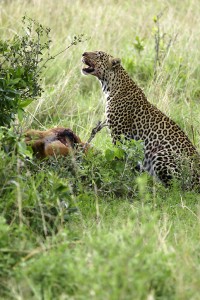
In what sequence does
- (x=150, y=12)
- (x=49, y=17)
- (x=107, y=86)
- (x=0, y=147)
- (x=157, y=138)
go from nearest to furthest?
1. (x=0, y=147)
2. (x=157, y=138)
3. (x=107, y=86)
4. (x=49, y=17)
5. (x=150, y=12)

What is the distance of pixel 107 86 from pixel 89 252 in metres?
4.03

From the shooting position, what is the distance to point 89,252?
4957 mm

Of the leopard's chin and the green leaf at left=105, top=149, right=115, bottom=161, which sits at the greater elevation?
the leopard's chin

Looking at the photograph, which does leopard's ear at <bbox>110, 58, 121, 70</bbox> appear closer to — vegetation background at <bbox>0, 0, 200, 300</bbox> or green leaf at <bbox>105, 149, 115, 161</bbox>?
vegetation background at <bbox>0, 0, 200, 300</bbox>

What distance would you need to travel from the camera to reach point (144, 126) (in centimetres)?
827

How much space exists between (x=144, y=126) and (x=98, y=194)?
1.38 m

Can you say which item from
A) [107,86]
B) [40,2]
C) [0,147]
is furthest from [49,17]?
[0,147]

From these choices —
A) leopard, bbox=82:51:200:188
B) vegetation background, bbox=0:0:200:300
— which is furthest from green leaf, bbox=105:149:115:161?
leopard, bbox=82:51:200:188

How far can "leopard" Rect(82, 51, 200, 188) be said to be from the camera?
788 centimetres

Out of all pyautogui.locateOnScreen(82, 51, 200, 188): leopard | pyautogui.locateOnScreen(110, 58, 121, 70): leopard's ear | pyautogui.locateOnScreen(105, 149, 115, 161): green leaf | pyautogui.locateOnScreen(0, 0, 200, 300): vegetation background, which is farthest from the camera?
pyautogui.locateOnScreen(110, 58, 121, 70): leopard's ear

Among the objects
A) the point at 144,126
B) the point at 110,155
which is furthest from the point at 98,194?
the point at 144,126

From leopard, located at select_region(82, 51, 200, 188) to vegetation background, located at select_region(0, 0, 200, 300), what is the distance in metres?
0.32

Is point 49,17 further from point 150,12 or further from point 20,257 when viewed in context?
point 20,257

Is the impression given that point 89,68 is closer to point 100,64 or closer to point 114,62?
point 100,64
